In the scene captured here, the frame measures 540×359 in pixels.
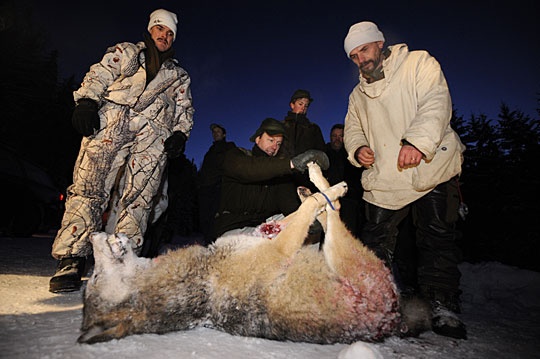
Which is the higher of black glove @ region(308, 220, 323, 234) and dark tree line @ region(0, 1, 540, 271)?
dark tree line @ region(0, 1, 540, 271)

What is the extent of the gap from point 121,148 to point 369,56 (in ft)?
9.16

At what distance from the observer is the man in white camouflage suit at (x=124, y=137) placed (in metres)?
2.55

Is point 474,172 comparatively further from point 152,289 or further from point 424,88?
point 152,289

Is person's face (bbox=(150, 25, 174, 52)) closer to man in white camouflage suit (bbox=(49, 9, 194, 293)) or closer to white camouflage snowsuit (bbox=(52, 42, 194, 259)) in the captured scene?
man in white camouflage suit (bbox=(49, 9, 194, 293))

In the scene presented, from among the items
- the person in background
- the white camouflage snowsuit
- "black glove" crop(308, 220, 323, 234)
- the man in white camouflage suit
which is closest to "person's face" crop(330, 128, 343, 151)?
the person in background

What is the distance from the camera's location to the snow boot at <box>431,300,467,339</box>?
1.87 metres

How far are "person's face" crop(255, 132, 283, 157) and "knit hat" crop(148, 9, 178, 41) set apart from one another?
1.71 meters

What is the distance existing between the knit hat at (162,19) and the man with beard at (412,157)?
2094 millimetres

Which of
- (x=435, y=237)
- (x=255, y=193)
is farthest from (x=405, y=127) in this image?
(x=255, y=193)

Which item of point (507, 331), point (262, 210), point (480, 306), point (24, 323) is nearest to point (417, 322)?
point (507, 331)

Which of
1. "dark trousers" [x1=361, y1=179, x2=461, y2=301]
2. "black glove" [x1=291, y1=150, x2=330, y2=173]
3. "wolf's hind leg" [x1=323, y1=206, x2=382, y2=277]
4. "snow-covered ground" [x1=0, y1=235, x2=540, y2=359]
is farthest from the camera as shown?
"black glove" [x1=291, y1=150, x2=330, y2=173]

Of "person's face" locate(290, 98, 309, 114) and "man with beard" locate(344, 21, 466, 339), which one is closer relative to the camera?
"man with beard" locate(344, 21, 466, 339)

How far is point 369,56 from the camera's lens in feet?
8.14

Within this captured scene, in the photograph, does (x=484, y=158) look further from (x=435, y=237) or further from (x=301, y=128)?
(x=435, y=237)
